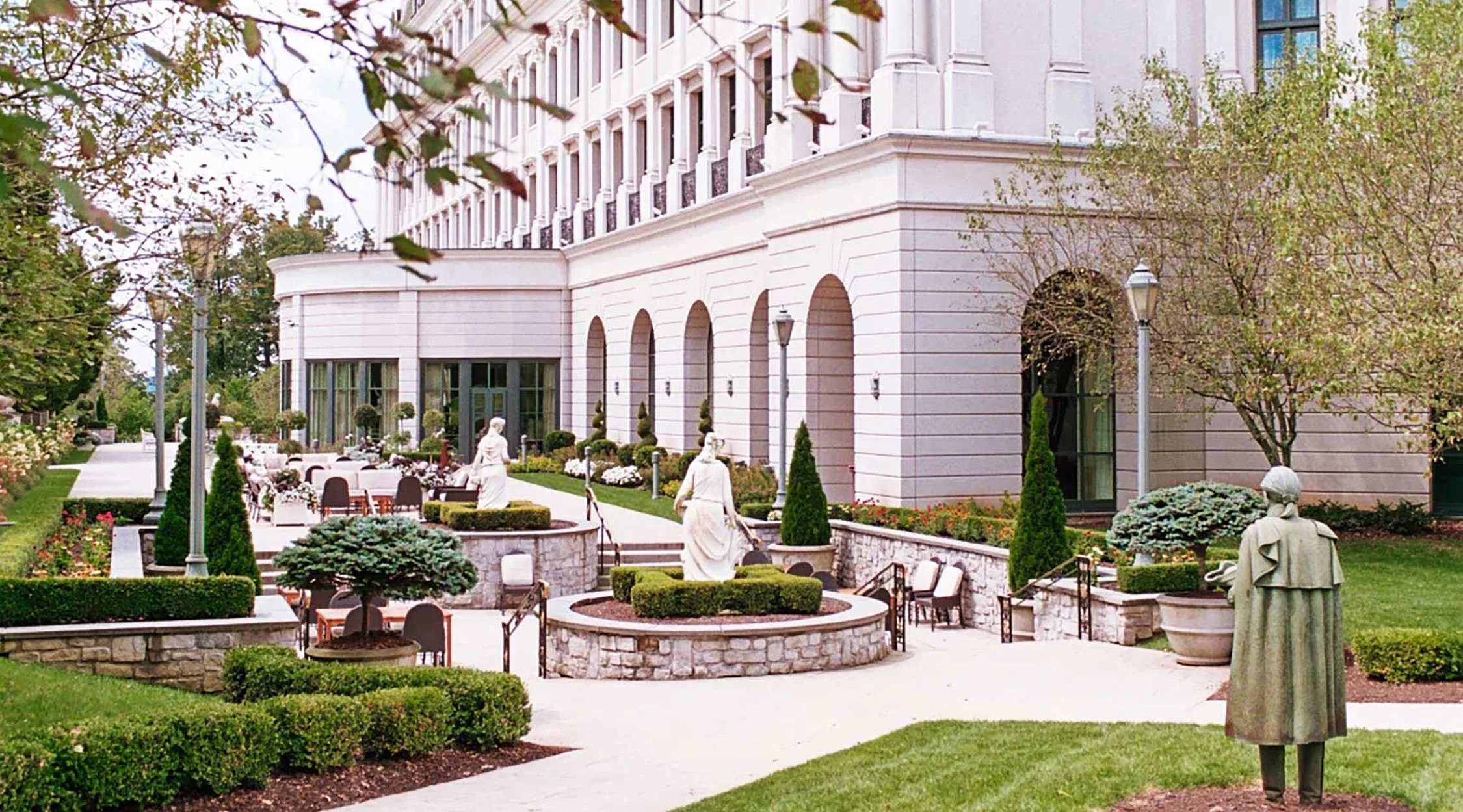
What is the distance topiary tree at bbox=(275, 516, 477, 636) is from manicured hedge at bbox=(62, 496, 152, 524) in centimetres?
1308

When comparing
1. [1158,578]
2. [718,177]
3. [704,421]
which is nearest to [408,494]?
[704,421]

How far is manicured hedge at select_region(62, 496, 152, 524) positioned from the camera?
25609 mm

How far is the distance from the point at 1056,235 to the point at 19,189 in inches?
726

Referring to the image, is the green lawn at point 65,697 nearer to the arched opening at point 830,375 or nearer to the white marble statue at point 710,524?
the white marble statue at point 710,524

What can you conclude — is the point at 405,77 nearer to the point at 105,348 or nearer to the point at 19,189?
the point at 19,189

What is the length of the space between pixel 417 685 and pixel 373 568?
214 cm

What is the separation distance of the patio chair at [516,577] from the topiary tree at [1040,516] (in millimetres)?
7893

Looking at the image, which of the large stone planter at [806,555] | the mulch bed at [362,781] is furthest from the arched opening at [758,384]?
the mulch bed at [362,781]

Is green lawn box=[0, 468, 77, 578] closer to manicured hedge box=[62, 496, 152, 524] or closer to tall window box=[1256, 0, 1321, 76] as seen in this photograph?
manicured hedge box=[62, 496, 152, 524]

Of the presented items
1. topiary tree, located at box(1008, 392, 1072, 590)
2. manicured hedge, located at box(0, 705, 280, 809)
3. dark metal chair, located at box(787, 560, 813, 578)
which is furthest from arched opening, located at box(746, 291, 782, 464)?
manicured hedge, located at box(0, 705, 280, 809)

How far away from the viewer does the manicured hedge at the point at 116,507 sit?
25.6 metres

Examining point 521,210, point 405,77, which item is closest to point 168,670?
point 405,77

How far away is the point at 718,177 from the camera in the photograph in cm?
3666

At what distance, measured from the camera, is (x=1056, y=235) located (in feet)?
85.7
